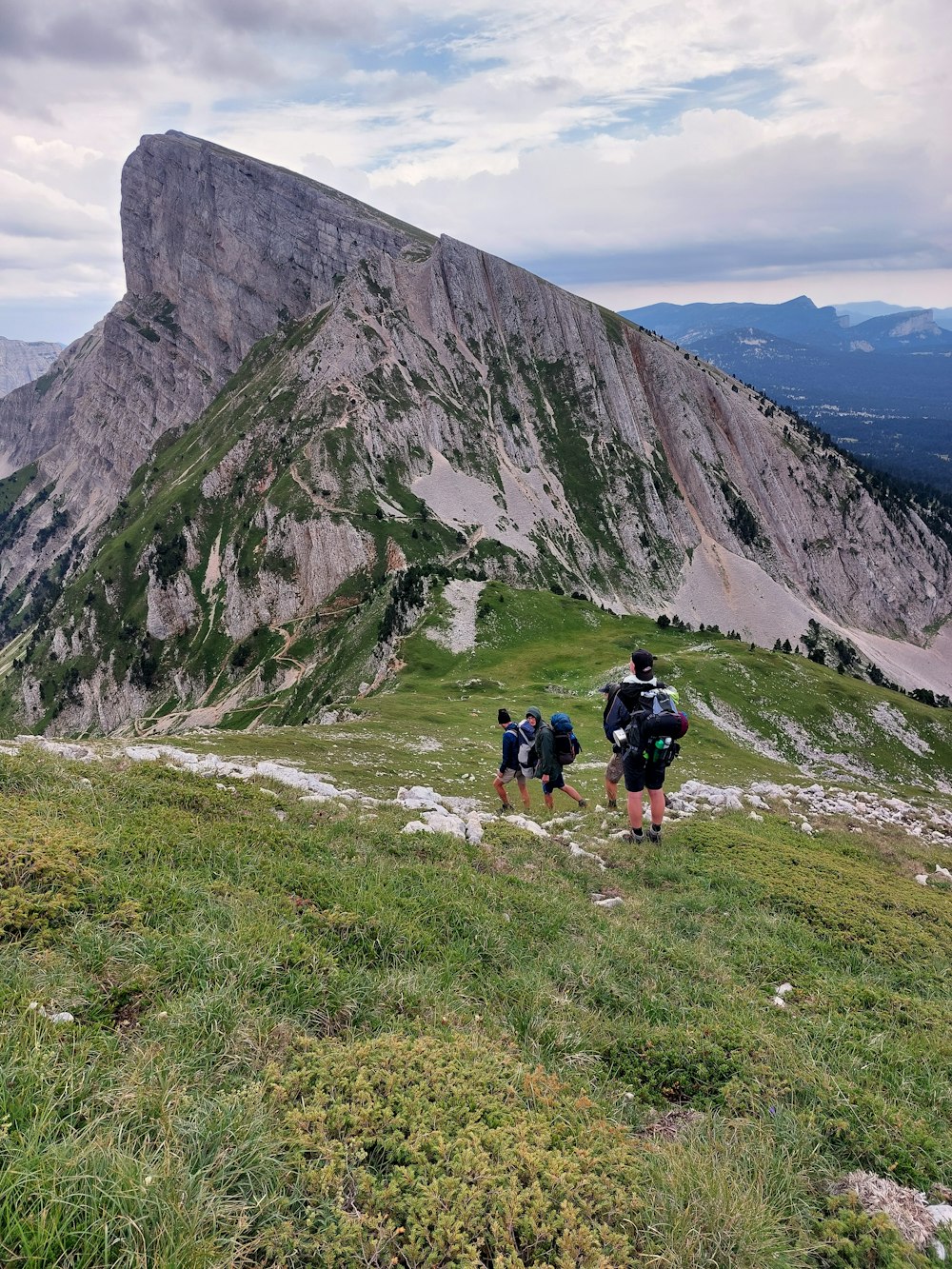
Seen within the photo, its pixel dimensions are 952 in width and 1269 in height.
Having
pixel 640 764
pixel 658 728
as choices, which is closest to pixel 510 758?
pixel 640 764

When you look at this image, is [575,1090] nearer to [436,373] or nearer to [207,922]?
[207,922]

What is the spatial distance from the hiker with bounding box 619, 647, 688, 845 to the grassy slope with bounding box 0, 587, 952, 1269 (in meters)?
Result: 2.17

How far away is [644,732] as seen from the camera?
13.0 m

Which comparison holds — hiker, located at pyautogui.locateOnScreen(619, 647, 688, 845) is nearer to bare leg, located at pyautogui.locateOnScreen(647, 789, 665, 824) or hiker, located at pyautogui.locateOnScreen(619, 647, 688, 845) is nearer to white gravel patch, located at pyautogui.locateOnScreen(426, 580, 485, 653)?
bare leg, located at pyautogui.locateOnScreen(647, 789, 665, 824)

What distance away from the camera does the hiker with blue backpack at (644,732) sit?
42.3 feet

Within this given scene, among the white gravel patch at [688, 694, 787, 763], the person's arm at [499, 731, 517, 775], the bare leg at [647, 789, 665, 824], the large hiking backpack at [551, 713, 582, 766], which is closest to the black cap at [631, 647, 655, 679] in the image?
the bare leg at [647, 789, 665, 824]

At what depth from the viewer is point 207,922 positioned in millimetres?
6344

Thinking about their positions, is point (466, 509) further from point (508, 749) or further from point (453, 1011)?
point (453, 1011)

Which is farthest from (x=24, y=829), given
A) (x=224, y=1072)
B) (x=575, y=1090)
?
(x=575, y=1090)

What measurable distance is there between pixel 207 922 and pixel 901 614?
574ft

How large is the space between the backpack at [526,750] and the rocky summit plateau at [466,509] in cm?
7589

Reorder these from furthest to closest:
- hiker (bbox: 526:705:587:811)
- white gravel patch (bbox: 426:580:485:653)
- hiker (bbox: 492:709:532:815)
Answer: white gravel patch (bbox: 426:580:485:653) → hiker (bbox: 492:709:532:815) → hiker (bbox: 526:705:587:811)

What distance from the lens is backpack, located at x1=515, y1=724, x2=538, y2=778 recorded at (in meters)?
17.3

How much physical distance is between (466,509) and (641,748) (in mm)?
113041
